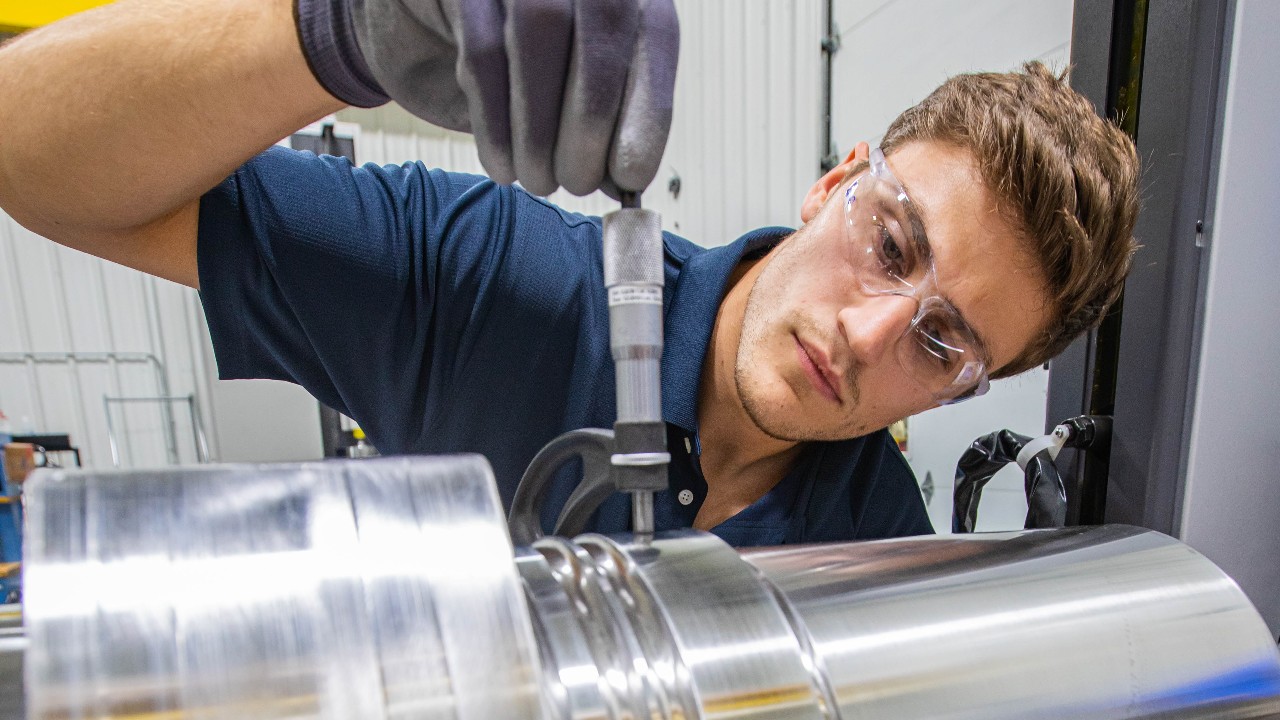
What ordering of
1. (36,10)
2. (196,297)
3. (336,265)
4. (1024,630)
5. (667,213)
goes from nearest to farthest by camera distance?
(1024,630)
(336,265)
(36,10)
(196,297)
(667,213)

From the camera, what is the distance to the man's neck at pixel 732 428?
0.86 metres

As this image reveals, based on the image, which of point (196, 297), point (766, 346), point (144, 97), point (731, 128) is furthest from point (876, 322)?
point (196, 297)

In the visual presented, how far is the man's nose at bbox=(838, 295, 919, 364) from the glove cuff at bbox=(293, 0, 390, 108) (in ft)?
1.62

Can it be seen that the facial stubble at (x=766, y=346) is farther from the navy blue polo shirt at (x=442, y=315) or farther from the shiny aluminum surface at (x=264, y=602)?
the shiny aluminum surface at (x=264, y=602)

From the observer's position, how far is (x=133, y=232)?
1.96 feet

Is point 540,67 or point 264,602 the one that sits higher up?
point 540,67

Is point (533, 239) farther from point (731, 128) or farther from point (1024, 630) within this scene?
point (731, 128)

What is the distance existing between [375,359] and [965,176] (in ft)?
2.09

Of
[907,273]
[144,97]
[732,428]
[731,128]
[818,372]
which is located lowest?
[732,428]

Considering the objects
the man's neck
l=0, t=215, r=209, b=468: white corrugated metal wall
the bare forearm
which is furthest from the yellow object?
the man's neck

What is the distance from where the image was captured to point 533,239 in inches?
29.7

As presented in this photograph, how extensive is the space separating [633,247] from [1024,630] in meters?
0.29

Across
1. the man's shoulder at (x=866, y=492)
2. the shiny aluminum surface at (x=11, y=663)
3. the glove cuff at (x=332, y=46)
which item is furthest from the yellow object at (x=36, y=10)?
the man's shoulder at (x=866, y=492)

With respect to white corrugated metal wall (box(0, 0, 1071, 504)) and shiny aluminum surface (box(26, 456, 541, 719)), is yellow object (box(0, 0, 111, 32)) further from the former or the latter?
shiny aluminum surface (box(26, 456, 541, 719))
